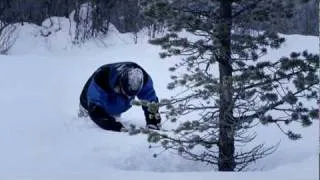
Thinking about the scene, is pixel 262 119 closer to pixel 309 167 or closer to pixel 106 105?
pixel 309 167

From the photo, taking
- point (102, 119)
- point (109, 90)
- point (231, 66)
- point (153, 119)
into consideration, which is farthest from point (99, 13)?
point (231, 66)

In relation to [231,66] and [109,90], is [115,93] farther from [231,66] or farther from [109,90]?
[231,66]

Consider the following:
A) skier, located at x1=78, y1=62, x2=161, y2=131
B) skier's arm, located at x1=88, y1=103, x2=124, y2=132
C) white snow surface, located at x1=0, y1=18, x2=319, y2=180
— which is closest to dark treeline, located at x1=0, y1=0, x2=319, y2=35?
white snow surface, located at x1=0, y1=18, x2=319, y2=180

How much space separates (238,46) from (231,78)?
1.31ft

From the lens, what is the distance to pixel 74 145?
5.61 meters

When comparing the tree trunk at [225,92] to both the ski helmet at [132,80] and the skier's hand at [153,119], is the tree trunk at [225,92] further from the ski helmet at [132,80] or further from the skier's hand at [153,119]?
the ski helmet at [132,80]

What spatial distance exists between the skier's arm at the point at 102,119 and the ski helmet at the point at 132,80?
1.02 ft

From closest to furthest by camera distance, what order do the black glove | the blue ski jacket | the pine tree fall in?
the pine tree < the black glove < the blue ski jacket

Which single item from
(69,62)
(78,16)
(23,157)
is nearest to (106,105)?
(23,157)

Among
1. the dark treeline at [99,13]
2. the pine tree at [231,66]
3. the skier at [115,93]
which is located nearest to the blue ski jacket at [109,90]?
the skier at [115,93]

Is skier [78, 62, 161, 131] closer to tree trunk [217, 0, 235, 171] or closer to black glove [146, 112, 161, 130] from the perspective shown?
black glove [146, 112, 161, 130]

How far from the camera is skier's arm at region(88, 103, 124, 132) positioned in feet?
19.8

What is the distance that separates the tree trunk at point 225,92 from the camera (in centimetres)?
473

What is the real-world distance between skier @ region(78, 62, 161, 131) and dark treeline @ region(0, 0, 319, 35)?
304 inches
